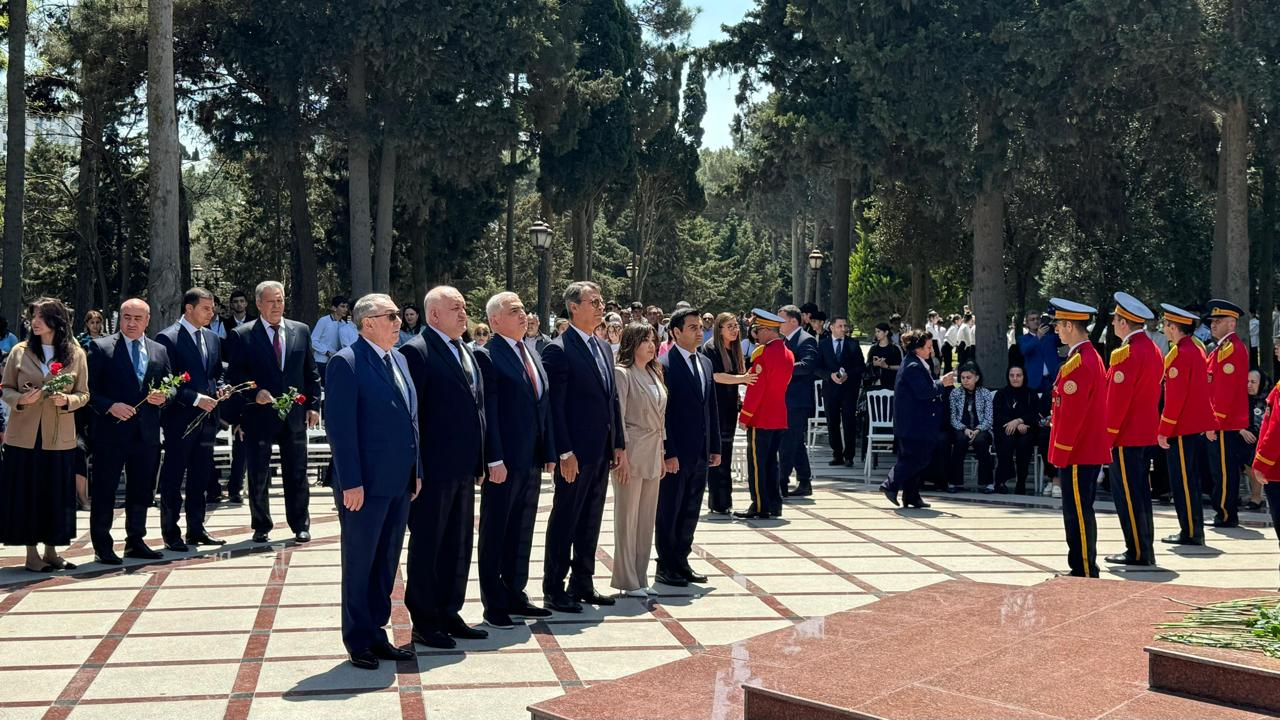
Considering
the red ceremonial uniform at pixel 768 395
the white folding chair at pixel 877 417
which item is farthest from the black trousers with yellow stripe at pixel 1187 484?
the white folding chair at pixel 877 417

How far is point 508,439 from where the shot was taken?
6.62 m

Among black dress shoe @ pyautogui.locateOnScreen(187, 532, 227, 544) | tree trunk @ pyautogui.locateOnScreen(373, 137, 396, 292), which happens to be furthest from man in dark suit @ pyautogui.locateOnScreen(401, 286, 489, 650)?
tree trunk @ pyautogui.locateOnScreen(373, 137, 396, 292)

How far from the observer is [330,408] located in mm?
5723

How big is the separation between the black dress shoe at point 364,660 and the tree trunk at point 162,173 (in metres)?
9.88

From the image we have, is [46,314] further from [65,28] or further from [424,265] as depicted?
[424,265]

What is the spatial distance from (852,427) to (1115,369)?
6563mm

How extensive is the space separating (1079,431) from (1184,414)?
213cm

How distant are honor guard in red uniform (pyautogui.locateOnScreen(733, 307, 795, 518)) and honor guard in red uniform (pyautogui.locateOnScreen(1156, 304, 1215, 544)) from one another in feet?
9.74

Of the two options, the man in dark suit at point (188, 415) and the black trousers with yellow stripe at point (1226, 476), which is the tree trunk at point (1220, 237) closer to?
the black trousers with yellow stripe at point (1226, 476)

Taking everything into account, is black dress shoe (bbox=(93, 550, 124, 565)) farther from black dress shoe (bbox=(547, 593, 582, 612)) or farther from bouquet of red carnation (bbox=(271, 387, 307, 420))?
black dress shoe (bbox=(547, 593, 582, 612))

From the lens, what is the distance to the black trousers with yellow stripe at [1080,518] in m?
7.82

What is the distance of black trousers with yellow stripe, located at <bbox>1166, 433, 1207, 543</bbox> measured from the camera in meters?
9.34

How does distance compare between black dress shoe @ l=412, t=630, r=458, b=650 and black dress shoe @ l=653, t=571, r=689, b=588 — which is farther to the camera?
black dress shoe @ l=653, t=571, r=689, b=588

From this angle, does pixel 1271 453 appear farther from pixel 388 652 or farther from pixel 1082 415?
pixel 388 652
